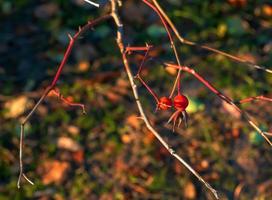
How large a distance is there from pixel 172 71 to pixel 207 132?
464mm

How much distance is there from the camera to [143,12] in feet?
11.8

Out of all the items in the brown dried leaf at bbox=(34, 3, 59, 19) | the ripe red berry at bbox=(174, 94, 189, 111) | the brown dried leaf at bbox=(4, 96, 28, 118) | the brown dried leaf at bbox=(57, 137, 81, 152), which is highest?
the ripe red berry at bbox=(174, 94, 189, 111)

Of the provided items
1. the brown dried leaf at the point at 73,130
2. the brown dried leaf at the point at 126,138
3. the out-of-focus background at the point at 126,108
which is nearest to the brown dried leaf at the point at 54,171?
the out-of-focus background at the point at 126,108

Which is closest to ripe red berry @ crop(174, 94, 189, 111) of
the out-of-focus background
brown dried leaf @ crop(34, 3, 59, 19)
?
the out-of-focus background

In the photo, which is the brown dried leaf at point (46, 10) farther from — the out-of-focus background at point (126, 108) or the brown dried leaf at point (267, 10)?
the brown dried leaf at point (267, 10)

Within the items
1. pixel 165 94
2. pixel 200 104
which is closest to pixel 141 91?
pixel 165 94

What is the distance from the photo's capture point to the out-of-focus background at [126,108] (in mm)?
2838

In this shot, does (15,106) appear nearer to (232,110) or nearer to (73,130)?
(73,130)

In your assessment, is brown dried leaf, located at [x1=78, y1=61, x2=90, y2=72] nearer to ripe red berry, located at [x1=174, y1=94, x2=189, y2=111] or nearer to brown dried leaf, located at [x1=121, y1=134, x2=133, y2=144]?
brown dried leaf, located at [x1=121, y1=134, x2=133, y2=144]

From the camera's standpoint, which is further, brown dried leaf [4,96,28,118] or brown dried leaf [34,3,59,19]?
brown dried leaf [34,3,59,19]

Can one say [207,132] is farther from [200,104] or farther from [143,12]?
[143,12]

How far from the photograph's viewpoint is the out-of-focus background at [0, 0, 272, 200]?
112 inches

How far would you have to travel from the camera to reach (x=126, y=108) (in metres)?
3.12

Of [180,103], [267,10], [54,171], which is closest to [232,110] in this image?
[267,10]
